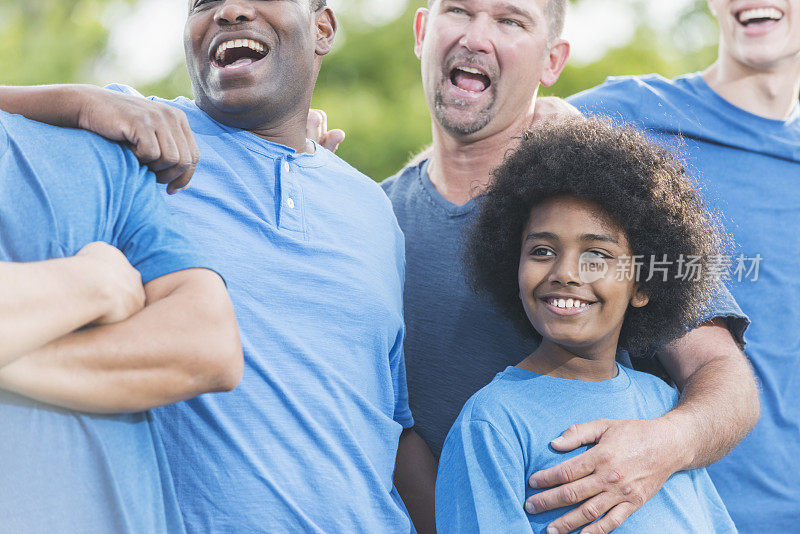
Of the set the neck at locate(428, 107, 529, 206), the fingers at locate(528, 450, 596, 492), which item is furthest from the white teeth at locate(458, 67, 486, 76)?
the fingers at locate(528, 450, 596, 492)

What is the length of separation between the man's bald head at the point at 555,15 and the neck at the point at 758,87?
0.61 m

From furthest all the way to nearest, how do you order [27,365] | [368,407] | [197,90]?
1. [197,90]
2. [368,407]
3. [27,365]

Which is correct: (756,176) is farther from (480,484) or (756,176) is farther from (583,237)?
(480,484)

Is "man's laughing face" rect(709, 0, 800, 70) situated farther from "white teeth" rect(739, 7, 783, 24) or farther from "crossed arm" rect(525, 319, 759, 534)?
"crossed arm" rect(525, 319, 759, 534)

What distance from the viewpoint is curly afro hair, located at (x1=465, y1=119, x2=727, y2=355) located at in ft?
8.47

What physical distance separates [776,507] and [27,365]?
2.37 m

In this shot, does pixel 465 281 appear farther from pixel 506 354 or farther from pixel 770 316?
pixel 770 316

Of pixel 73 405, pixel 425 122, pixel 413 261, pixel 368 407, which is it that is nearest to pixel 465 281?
pixel 413 261

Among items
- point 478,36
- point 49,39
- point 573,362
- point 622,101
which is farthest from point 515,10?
point 49,39

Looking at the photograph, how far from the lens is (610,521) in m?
2.24

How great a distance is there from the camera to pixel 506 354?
116 inches

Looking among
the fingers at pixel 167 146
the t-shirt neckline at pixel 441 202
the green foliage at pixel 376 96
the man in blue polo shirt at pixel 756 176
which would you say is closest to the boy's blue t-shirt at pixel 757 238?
the man in blue polo shirt at pixel 756 176

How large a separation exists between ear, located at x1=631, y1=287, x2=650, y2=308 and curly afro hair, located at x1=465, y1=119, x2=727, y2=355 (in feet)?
0.04

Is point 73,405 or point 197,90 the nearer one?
point 73,405
